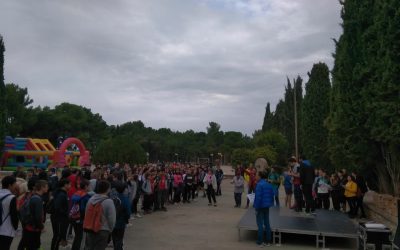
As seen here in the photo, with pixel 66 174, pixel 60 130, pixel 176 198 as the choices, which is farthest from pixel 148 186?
pixel 60 130

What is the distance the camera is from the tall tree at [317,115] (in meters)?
31.4

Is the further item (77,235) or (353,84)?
(353,84)

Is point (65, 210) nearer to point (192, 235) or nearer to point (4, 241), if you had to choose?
point (4, 241)

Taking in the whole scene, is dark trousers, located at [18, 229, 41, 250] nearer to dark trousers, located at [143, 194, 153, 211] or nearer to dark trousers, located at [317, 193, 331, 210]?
dark trousers, located at [143, 194, 153, 211]

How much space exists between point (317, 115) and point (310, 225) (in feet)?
72.5

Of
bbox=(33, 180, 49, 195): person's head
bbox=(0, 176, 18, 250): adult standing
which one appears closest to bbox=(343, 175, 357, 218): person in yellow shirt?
bbox=(33, 180, 49, 195): person's head

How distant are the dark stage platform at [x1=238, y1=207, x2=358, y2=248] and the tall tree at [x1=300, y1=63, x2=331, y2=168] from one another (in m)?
18.9

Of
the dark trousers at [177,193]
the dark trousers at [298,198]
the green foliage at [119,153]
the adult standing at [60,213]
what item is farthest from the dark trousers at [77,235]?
the green foliage at [119,153]

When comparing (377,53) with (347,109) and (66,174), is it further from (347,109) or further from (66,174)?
(66,174)

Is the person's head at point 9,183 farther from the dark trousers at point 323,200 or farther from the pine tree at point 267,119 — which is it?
the pine tree at point 267,119

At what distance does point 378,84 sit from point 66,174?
880cm

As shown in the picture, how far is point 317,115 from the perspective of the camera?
104 feet

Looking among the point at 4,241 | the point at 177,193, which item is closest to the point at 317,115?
the point at 177,193

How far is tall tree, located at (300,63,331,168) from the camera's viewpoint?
31.4m
